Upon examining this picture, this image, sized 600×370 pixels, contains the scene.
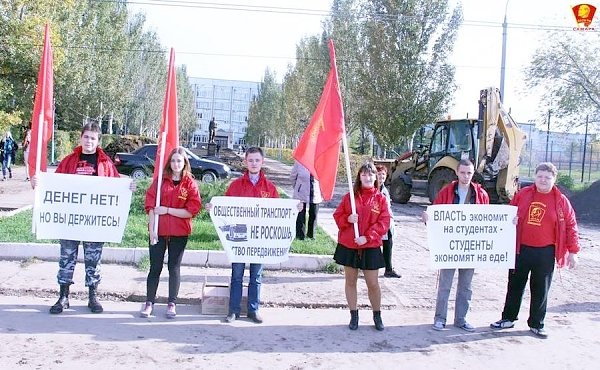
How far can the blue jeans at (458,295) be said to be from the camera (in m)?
6.14

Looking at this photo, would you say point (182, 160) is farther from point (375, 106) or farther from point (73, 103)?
point (73, 103)

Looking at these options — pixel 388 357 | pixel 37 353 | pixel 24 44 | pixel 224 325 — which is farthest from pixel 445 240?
pixel 24 44

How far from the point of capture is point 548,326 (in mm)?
6488

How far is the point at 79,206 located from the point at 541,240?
16.2 feet

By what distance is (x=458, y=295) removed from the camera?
6.24 meters

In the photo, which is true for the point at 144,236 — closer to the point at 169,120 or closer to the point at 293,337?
the point at 169,120

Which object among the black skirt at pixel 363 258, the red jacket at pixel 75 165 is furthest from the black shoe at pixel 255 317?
the red jacket at pixel 75 165

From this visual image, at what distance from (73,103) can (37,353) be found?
36366mm

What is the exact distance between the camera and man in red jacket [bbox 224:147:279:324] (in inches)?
239

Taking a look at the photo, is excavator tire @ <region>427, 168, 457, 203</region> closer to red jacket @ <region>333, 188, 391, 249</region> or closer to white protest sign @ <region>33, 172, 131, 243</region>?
red jacket @ <region>333, 188, 391, 249</region>

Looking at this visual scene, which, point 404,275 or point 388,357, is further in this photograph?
point 404,275

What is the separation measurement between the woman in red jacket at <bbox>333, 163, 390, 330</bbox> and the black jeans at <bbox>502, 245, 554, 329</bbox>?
153 centimetres

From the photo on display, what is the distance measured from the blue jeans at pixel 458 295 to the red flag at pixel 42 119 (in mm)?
4524

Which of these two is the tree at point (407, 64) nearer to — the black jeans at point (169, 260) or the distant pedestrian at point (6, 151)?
the distant pedestrian at point (6, 151)
